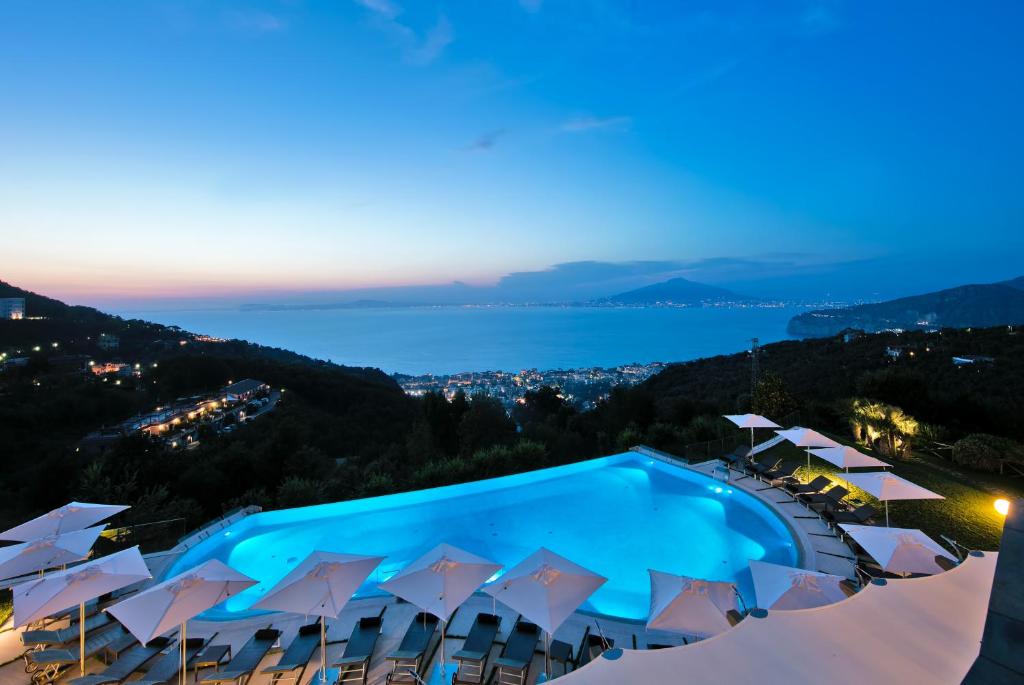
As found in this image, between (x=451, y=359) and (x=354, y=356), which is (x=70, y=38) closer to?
(x=451, y=359)

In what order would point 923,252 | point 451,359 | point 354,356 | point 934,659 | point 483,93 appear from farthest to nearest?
point 923,252
point 354,356
point 451,359
point 483,93
point 934,659

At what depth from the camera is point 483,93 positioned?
62.8ft

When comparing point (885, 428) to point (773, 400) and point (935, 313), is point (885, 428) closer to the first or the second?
point (773, 400)

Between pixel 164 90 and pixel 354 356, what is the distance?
2522 inches

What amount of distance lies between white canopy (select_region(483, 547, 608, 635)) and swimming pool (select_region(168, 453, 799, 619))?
2.93 metres

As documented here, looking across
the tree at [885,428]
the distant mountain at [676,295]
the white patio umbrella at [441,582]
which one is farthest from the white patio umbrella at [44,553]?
the distant mountain at [676,295]

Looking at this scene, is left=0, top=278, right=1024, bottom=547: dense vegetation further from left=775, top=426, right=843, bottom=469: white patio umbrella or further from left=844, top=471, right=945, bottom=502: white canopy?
left=775, top=426, right=843, bottom=469: white patio umbrella

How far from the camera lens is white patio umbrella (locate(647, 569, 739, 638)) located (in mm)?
4867

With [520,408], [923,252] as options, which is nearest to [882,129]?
[520,408]

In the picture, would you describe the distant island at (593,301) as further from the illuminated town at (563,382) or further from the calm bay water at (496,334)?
the illuminated town at (563,382)

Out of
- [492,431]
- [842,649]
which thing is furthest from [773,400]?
[842,649]

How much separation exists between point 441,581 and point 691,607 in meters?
2.82

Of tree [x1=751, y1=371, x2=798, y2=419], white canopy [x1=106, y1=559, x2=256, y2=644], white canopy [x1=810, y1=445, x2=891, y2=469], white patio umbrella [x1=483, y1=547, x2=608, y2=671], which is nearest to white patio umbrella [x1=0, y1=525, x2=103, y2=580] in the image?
white canopy [x1=106, y1=559, x2=256, y2=644]

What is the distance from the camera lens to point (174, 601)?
16.4 feet
